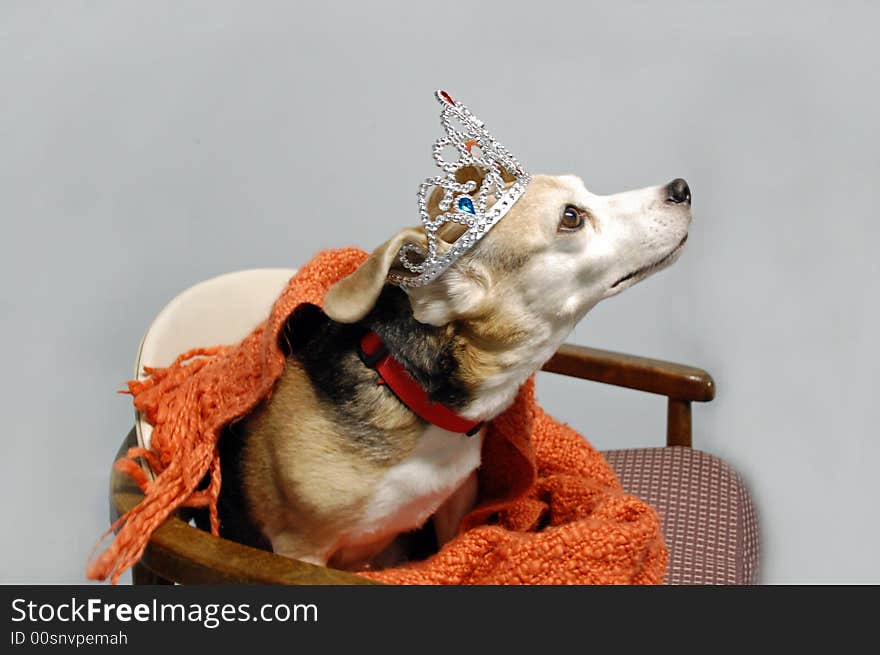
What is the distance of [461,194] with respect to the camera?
61.8 inches

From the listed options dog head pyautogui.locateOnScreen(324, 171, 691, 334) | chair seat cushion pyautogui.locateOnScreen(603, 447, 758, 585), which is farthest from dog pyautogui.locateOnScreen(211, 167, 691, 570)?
chair seat cushion pyautogui.locateOnScreen(603, 447, 758, 585)

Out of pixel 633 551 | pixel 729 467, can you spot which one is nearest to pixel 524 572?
pixel 633 551

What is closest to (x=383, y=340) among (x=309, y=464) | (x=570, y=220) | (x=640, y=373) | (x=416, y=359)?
(x=416, y=359)

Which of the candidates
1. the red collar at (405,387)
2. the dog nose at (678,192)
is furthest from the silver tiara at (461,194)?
the dog nose at (678,192)

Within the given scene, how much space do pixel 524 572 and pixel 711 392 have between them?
0.82 metres

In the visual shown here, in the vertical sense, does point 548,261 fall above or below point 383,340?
above

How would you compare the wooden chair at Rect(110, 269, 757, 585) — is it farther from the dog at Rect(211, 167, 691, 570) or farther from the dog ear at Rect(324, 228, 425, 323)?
the dog ear at Rect(324, 228, 425, 323)

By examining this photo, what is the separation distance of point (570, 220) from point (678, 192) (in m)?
0.18

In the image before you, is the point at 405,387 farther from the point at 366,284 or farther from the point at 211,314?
the point at 211,314

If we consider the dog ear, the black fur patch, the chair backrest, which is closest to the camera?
the dog ear

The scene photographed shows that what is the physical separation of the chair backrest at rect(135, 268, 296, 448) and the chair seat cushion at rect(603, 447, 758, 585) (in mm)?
827

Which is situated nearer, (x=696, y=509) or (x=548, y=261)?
(x=548, y=261)

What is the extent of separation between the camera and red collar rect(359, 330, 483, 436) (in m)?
1.65

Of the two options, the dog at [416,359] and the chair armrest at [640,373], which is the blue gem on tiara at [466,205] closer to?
the dog at [416,359]
